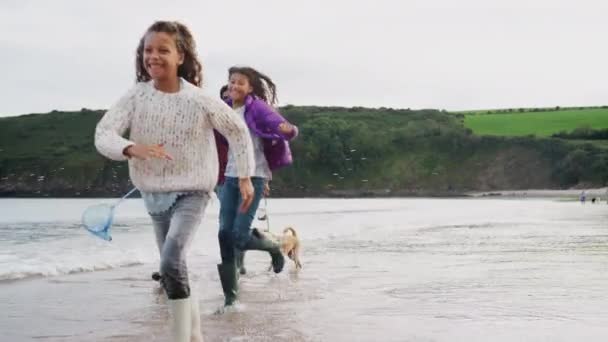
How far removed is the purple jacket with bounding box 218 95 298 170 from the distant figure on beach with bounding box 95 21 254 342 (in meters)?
2.05

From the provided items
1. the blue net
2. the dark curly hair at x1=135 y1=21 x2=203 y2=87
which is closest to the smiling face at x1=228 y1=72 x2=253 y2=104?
the dark curly hair at x1=135 y1=21 x2=203 y2=87

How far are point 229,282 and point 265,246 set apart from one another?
3.05 feet

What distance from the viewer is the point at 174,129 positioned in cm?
462

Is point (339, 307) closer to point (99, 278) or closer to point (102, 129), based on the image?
point (102, 129)

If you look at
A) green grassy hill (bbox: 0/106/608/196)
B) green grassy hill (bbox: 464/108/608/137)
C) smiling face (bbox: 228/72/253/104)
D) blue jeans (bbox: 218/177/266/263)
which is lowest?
green grassy hill (bbox: 0/106/608/196)

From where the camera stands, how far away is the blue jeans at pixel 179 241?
4.58m

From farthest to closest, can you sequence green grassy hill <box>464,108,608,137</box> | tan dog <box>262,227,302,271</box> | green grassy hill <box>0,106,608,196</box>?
1. green grassy hill <box>464,108,608,137</box>
2. green grassy hill <box>0,106,608,196</box>
3. tan dog <box>262,227,302,271</box>

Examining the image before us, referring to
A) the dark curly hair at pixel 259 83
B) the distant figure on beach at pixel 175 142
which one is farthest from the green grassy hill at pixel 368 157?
the distant figure on beach at pixel 175 142

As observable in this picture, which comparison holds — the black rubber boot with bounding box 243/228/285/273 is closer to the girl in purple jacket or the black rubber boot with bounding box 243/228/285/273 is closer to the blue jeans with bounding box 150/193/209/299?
the girl in purple jacket

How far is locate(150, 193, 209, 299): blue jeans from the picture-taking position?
4582 mm

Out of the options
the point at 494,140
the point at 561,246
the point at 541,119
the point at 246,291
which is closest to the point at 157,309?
the point at 246,291

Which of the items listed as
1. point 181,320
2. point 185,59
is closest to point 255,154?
point 185,59

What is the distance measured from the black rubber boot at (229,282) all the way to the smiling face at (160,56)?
2.45 meters

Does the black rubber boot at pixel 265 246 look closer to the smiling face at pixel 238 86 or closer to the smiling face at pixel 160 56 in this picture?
the smiling face at pixel 238 86
